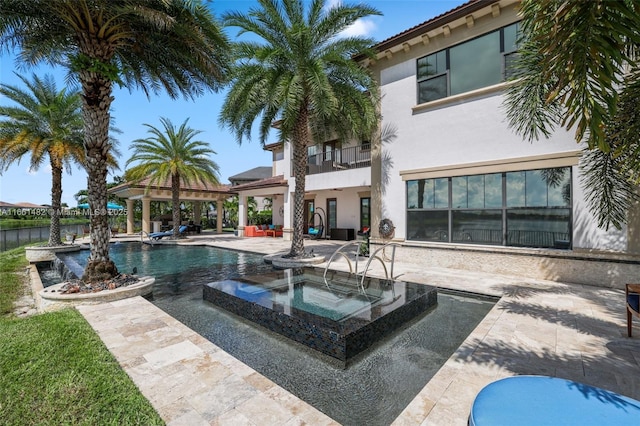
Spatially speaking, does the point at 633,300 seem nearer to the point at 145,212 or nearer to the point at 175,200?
the point at 175,200

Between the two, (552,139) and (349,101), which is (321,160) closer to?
(349,101)

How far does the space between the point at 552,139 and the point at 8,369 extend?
13.4 metres

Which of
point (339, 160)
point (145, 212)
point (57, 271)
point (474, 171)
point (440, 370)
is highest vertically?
point (339, 160)

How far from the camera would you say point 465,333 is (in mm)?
5656

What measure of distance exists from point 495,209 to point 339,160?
1104 centimetres

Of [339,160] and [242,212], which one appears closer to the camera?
[339,160]

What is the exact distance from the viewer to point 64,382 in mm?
3637

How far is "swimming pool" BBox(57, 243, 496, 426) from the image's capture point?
3648 mm

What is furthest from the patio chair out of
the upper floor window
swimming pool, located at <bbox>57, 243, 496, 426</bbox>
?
the upper floor window

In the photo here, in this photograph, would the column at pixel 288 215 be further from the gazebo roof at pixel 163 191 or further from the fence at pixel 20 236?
the fence at pixel 20 236

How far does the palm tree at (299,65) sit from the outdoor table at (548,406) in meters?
9.98

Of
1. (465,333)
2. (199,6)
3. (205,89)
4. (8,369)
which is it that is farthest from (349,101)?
(8,369)

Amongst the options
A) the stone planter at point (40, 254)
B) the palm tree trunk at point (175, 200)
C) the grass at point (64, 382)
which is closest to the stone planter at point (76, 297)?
the grass at point (64, 382)

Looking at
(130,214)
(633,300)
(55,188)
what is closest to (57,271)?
(55,188)
